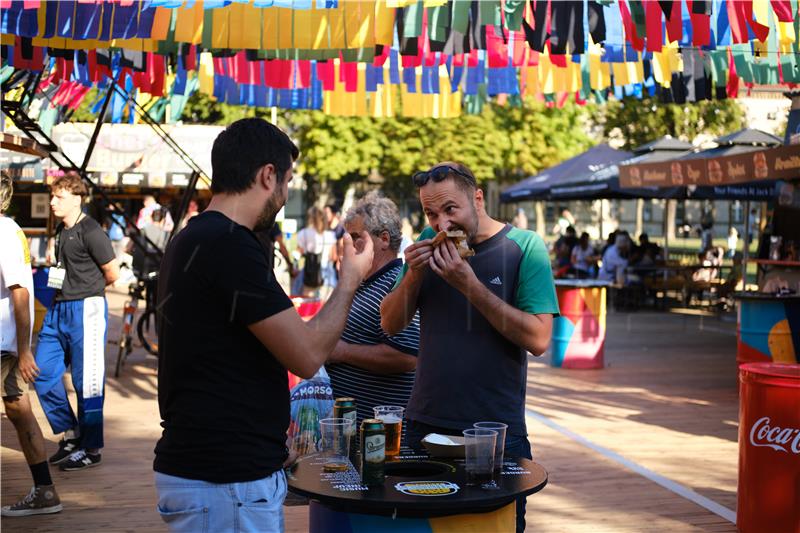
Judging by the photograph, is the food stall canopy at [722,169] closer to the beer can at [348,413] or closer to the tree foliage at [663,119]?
the beer can at [348,413]

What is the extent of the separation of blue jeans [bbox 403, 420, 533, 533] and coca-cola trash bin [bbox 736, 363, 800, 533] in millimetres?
2034

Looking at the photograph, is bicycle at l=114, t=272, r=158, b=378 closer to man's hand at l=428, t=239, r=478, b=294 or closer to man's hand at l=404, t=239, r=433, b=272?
man's hand at l=404, t=239, r=433, b=272

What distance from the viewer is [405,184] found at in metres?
43.9

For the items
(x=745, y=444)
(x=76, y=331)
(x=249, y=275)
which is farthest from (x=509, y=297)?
(x=76, y=331)

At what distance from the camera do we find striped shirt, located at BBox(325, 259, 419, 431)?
13.8 feet

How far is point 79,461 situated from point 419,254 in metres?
4.37

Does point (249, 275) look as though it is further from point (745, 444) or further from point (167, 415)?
point (745, 444)

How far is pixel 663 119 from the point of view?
31.5 meters

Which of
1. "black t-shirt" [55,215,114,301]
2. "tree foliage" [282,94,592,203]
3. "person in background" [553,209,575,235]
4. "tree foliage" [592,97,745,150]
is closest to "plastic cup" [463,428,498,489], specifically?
"black t-shirt" [55,215,114,301]

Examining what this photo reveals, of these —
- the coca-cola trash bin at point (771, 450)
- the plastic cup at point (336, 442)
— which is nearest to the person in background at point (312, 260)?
the coca-cola trash bin at point (771, 450)

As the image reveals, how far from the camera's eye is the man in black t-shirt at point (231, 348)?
102 inches

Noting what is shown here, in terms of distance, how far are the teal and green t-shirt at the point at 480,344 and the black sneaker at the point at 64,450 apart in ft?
14.0

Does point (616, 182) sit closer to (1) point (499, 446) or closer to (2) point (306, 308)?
Answer: (2) point (306, 308)

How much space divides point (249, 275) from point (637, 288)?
18006 mm
